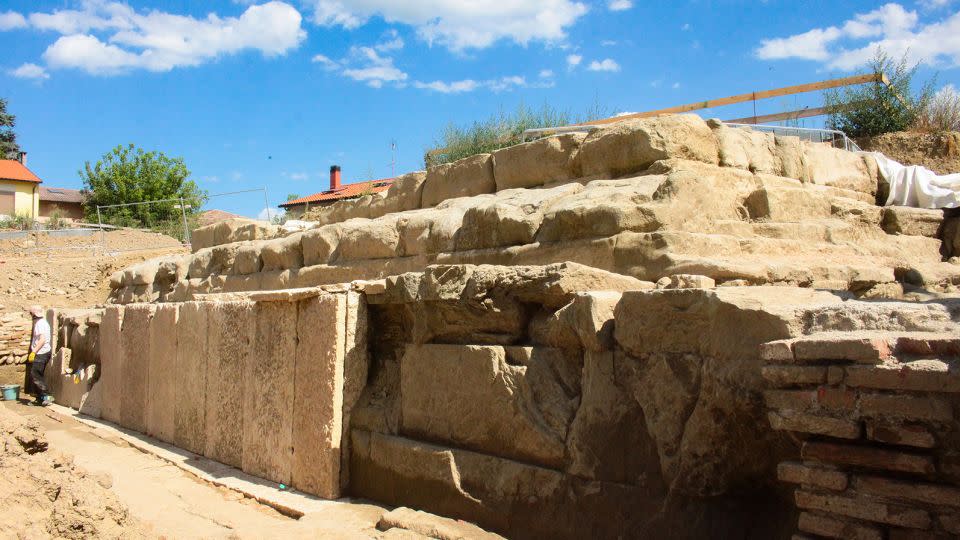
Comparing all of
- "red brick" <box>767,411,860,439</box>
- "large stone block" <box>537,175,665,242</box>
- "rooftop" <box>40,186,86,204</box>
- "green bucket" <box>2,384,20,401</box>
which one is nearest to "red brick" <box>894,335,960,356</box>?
"red brick" <box>767,411,860,439</box>

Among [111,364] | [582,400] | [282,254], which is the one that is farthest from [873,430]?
[111,364]

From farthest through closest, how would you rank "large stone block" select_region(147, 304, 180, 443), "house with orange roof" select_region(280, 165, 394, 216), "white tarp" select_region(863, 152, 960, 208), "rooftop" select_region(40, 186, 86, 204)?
"rooftop" select_region(40, 186, 86, 204)
"house with orange roof" select_region(280, 165, 394, 216)
"large stone block" select_region(147, 304, 180, 443)
"white tarp" select_region(863, 152, 960, 208)

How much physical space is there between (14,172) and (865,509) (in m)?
43.9

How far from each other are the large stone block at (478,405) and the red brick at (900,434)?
1.58 meters

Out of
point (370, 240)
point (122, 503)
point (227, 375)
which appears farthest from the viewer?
point (370, 240)

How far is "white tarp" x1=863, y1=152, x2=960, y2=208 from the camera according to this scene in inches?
231

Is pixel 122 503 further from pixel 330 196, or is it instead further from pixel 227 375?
pixel 330 196

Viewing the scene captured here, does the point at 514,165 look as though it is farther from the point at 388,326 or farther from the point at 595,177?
the point at 388,326

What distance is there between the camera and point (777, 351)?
2.55 metres

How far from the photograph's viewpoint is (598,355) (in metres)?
3.54

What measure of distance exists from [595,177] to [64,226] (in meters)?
25.5

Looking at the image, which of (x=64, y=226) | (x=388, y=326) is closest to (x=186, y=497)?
(x=388, y=326)

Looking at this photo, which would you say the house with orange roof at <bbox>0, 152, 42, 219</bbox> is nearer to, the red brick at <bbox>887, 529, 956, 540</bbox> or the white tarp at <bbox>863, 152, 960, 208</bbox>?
the white tarp at <bbox>863, 152, 960, 208</bbox>

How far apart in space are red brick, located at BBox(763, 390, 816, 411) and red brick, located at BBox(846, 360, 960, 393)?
0.50 ft
